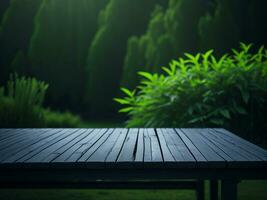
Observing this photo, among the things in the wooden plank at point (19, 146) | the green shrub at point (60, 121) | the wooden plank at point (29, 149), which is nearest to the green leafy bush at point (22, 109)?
the green shrub at point (60, 121)

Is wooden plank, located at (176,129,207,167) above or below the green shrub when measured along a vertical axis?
below

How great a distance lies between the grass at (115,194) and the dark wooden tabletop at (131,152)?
4.49ft

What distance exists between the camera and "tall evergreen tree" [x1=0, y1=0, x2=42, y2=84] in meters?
17.7

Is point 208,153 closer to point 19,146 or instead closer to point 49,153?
point 49,153

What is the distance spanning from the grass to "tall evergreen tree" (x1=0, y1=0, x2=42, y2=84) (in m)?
13.7

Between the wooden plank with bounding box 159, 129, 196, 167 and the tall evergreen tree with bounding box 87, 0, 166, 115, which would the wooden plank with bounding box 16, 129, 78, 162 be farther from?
the tall evergreen tree with bounding box 87, 0, 166, 115

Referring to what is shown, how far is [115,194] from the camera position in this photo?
15.5 feet

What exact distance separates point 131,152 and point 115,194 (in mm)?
2432

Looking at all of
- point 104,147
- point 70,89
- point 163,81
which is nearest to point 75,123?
point 163,81

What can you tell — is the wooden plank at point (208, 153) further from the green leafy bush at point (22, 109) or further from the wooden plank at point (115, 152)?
the green leafy bush at point (22, 109)

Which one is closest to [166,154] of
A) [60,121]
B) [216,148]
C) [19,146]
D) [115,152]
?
[115,152]

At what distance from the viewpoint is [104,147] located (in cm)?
269

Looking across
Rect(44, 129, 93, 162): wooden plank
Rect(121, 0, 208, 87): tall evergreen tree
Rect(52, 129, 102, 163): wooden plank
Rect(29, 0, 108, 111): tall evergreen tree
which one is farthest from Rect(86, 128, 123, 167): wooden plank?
Rect(29, 0, 108, 111): tall evergreen tree

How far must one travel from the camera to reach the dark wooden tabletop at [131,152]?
2.13 meters
